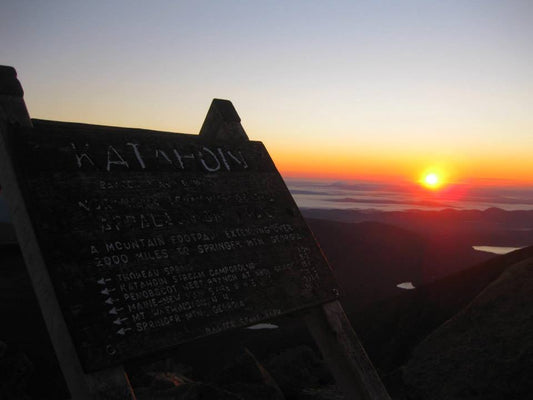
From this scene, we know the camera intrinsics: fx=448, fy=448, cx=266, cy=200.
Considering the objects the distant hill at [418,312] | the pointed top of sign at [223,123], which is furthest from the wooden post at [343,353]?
the distant hill at [418,312]

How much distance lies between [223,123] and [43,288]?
282 cm

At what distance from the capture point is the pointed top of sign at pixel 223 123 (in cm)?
519

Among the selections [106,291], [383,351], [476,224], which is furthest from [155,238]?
[476,224]

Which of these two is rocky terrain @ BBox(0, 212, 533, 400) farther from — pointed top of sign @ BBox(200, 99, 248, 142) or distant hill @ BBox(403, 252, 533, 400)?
pointed top of sign @ BBox(200, 99, 248, 142)

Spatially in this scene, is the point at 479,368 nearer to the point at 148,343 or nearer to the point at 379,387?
the point at 379,387

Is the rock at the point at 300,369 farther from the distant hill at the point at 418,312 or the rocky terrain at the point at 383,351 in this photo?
the distant hill at the point at 418,312

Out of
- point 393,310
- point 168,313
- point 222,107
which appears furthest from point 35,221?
point 393,310

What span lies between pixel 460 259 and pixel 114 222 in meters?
33.9

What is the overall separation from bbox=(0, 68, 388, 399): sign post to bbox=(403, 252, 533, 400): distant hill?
264 centimetres

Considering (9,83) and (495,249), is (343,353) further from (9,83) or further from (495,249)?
(495,249)

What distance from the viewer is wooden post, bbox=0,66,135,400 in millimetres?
2803

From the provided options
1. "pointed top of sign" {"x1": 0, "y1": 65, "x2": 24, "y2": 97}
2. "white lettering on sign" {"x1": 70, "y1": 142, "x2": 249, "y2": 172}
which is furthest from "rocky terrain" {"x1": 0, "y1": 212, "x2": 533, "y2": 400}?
"pointed top of sign" {"x1": 0, "y1": 65, "x2": 24, "y2": 97}

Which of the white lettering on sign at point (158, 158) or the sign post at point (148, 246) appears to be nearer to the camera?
the sign post at point (148, 246)

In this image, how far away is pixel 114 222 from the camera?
11.4 feet
